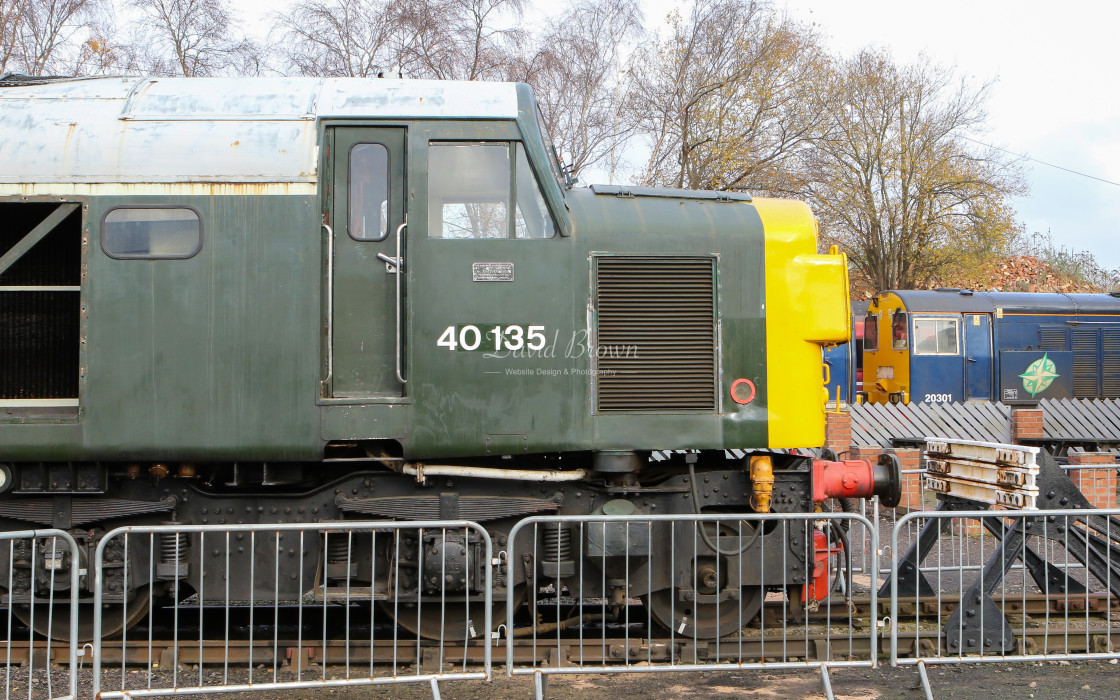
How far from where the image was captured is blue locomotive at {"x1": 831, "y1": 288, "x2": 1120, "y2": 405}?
60.8 ft

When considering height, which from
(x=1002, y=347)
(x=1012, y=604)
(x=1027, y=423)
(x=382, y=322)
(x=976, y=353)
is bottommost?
(x=1012, y=604)

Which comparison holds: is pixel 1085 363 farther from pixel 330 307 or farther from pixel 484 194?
pixel 330 307

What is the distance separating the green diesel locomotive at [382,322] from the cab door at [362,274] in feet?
0.05

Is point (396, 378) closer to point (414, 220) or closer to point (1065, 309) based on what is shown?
point (414, 220)

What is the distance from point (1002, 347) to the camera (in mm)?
18594

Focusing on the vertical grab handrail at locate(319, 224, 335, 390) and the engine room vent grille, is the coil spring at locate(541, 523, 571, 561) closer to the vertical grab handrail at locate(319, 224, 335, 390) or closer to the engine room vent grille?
the engine room vent grille

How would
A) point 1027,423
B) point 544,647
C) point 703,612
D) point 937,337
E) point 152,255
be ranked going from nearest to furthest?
point 152,255, point 544,647, point 703,612, point 1027,423, point 937,337

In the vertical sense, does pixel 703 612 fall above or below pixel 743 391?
below

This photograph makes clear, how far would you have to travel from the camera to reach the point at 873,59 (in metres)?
34.4

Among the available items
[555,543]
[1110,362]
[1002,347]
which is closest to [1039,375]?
[1002,347]

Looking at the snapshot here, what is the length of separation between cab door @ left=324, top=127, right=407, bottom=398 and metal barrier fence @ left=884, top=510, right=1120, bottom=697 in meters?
3.38

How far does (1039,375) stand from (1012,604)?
43.2 feet

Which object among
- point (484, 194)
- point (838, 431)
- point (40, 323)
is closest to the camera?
point (484, 194)

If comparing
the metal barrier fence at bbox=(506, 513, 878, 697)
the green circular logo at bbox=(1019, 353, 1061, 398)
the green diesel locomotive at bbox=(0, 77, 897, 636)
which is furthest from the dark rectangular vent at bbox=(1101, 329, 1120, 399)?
the green diesel locomotive at bbox=(0, 77, 897, 636)
